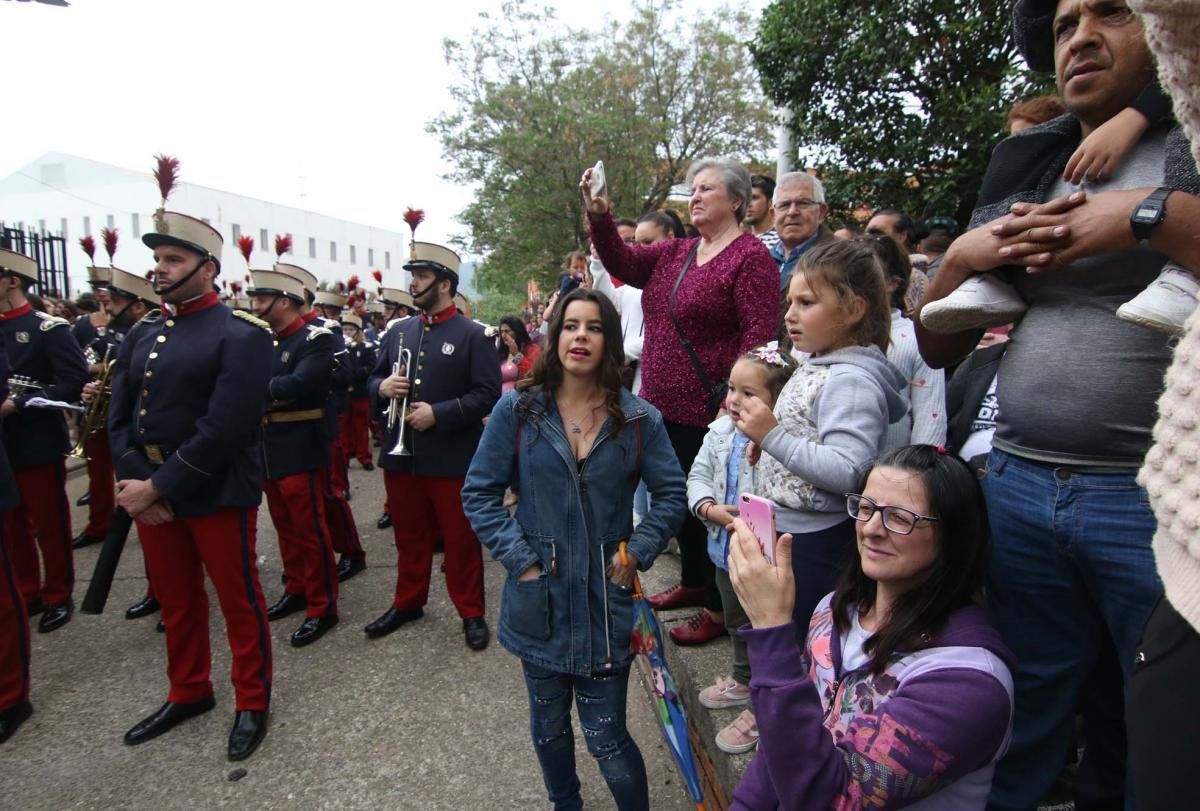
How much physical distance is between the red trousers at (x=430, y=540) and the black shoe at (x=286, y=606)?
2.60 feet

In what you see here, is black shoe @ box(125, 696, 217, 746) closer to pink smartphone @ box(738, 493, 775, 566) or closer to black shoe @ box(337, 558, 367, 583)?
black shoe @ box(337, 558, 367, 583)

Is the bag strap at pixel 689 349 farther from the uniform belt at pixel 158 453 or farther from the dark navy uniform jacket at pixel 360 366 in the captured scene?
the dark navy uniform jacket at pixel 360 366

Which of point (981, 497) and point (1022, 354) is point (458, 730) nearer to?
point (981, 497)

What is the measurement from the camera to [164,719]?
328 centimetres

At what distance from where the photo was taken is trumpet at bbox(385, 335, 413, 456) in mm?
4148

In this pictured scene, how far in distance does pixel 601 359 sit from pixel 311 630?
9.53ft

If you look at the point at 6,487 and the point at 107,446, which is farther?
the point at 107,446

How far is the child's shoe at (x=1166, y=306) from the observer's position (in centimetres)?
107

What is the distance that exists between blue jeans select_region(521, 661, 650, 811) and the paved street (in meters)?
0.46

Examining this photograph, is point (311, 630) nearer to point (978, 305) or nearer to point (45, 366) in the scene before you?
point (45, 366)

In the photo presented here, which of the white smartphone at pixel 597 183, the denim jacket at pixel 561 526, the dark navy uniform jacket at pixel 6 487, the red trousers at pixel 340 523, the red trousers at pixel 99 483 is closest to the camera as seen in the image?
the denim jacket at pixel 561 526

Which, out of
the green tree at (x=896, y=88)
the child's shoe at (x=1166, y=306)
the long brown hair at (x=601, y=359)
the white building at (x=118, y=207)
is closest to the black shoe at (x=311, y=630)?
the long brown hair at (x=601, y=359)


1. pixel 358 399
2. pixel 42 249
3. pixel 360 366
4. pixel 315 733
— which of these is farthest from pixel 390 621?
pixel 42 249

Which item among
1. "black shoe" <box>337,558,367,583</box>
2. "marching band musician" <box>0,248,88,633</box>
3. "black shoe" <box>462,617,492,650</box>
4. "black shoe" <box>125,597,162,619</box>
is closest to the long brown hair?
"black shoe" <box>462,617,492,650</box>
